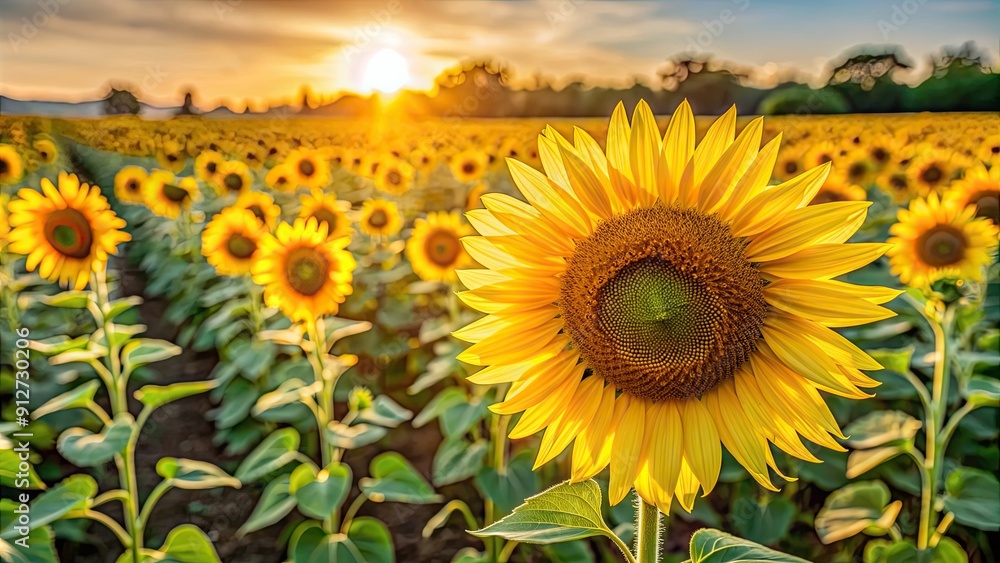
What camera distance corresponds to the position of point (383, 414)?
8.35 feet

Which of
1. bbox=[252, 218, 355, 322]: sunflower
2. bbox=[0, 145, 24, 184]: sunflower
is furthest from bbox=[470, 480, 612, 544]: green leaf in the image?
bbox=[0, 145, 24, 184]: sunflower

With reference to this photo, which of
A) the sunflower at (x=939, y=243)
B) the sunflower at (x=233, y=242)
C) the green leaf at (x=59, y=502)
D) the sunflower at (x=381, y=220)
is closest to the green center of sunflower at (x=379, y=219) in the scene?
the sunflower at (x=381, y=220)

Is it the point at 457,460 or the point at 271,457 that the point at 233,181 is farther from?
the point at 457,460

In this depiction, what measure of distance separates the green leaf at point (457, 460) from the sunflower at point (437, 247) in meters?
1.18

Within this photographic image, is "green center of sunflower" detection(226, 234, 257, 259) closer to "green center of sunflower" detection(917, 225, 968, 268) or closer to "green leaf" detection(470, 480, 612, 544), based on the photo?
"green leaf" detection(470, 480, 612, 544)

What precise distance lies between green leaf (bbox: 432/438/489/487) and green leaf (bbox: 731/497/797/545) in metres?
1.01

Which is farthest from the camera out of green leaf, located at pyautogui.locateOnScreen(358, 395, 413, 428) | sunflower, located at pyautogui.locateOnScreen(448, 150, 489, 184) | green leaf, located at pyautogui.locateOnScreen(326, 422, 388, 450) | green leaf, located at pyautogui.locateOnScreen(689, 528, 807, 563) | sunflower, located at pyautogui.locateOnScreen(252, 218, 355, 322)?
sunflower, located at pyautogui.locateOnScreen(448, 150, 489, 184)

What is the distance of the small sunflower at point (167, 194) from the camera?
482 centimetres

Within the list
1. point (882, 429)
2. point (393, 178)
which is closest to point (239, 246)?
point (882, 429)

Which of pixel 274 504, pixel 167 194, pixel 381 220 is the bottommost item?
pixel 274 504

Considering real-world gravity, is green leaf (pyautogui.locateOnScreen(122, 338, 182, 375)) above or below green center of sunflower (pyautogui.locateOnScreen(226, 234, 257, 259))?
below

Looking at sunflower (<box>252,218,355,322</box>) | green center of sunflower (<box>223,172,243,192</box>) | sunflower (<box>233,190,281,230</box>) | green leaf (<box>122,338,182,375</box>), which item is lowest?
green leaf (<box>122,338,182,375</box>)

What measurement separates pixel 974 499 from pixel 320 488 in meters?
2.11

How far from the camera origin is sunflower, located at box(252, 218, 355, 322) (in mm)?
2611
